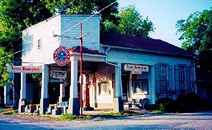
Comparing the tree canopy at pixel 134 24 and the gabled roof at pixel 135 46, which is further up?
the tree canopy at pixel 134 24

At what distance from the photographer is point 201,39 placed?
125ft

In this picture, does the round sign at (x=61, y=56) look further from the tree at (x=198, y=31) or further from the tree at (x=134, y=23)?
the tree at (x=134, y=23)

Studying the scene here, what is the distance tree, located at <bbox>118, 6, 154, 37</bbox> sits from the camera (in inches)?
2384

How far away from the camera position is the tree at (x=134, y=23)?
60562 millimetres

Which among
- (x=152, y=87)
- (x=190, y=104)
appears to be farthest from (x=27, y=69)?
(x=190, y=104)

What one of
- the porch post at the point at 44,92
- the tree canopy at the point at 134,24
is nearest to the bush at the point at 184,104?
the porch post at the point at 44,92

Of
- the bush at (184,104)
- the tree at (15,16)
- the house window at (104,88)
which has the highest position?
the tree at (15,16)

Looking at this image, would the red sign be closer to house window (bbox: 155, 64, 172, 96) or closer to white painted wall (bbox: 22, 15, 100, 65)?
white painted wall (bbox: 22, 15, 100, 65)

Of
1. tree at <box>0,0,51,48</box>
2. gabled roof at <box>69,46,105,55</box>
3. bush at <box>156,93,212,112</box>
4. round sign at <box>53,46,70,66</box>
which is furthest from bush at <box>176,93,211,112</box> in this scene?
tree at <box>0,0,51,48</box>

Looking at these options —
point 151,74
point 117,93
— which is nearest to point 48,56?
point 117,93

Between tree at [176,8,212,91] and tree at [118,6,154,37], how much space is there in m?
20.2

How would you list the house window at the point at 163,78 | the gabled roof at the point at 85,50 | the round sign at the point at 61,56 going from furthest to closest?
1. the house window at the point at 163,78
2. the gabled roof at the point at 85,50
3. the round sign at the point at 61,56

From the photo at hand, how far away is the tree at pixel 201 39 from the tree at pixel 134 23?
20200 mm

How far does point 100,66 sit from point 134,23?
1199 inches
